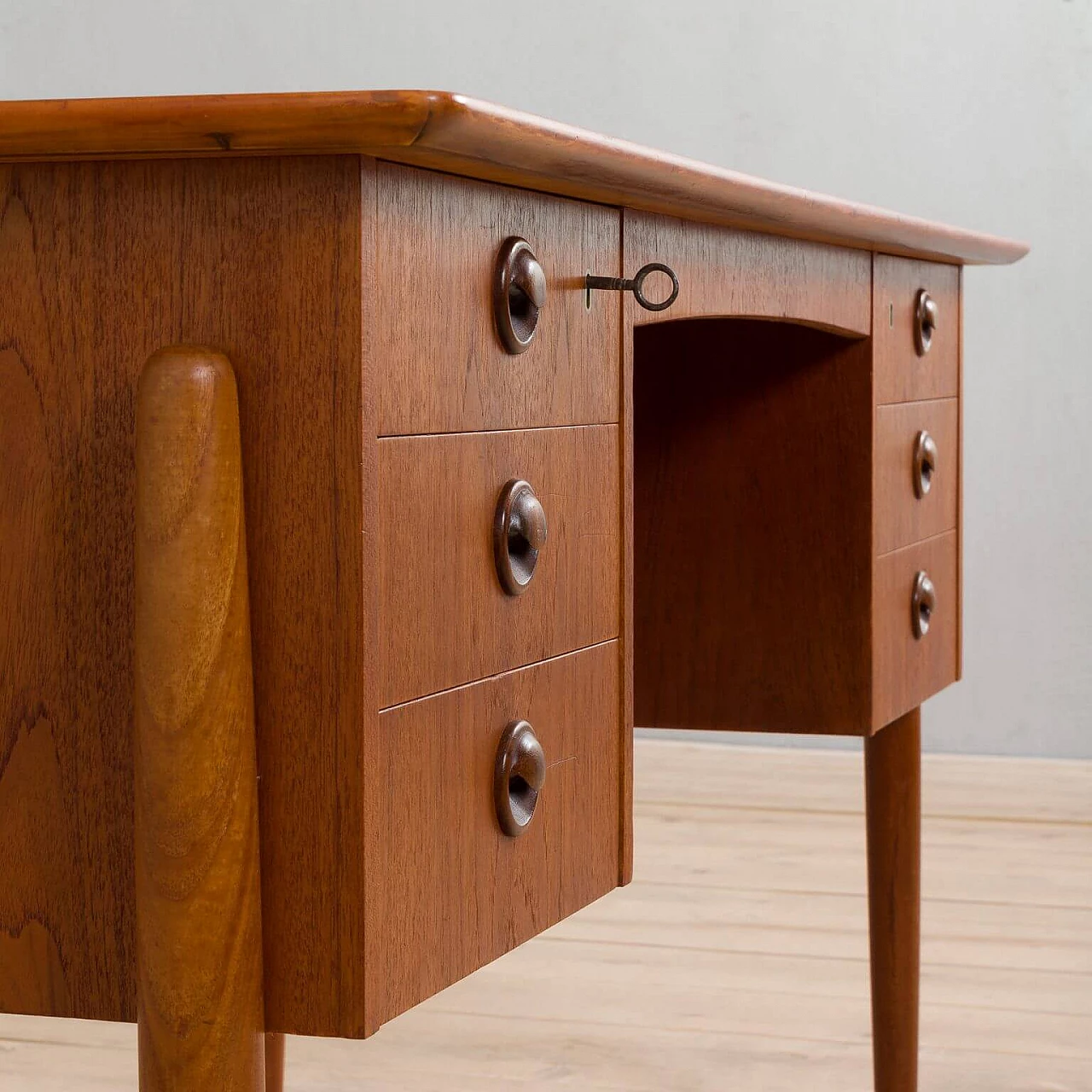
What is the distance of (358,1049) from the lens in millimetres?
1935

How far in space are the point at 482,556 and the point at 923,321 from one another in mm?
847

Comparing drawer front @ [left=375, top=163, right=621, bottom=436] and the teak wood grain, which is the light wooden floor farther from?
drawer front @ [left=375, top=163, right=621, bottom=436]

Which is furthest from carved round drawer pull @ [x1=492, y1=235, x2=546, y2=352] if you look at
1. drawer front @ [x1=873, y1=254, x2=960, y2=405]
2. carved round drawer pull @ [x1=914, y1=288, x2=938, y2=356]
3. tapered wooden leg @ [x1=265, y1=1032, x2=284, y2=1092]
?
tapered wooden leg @ [x1=265, y1=1032, x2=284, y2=1092]

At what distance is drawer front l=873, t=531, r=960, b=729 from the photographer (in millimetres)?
1477

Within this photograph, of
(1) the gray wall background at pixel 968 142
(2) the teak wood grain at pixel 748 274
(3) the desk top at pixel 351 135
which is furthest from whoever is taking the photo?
(1) the gray wall background at pixel 968 142

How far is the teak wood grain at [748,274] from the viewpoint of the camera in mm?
994

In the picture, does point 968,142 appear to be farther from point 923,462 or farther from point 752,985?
point 923,462

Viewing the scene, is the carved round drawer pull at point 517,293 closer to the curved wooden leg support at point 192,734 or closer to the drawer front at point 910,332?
the curved wooden leg support at point 192,734

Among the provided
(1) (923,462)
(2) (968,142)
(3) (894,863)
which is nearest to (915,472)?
(1) (923,462)

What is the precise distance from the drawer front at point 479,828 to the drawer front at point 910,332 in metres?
0.57

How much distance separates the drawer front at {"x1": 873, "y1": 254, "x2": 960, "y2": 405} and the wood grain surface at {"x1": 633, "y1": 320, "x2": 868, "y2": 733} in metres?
0.04

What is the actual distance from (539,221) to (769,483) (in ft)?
2.24

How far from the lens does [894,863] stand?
1732mm

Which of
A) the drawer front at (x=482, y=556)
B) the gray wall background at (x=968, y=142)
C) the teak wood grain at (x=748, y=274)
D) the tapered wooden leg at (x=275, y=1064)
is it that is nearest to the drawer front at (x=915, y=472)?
the teak wood grain at (x=748, y=274)
